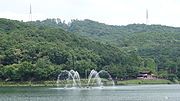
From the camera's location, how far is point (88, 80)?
136 metres

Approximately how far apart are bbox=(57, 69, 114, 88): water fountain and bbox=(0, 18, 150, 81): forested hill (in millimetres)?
1954

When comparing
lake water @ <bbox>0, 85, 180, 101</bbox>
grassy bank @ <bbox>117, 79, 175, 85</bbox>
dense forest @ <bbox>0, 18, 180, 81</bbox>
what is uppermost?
dense forest @ <bbox>0, 18, 180, 81</bbox>

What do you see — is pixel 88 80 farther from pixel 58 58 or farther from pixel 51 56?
pixel 51 56

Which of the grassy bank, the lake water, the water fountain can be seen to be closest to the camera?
the lake water

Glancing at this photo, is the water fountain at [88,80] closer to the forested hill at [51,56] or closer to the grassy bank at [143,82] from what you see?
the forested hill at [51,56]

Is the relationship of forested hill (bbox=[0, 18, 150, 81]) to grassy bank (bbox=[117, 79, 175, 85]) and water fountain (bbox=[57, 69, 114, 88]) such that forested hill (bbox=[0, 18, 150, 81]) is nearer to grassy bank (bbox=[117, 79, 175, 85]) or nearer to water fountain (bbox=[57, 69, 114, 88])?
water fountain (bbox=[57, 69, 114, 88])

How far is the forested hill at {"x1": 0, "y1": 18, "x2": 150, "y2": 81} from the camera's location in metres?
136

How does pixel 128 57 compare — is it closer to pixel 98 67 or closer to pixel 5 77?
pixel 98 67

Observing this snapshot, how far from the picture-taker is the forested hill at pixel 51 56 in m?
136

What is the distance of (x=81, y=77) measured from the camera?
143750mm

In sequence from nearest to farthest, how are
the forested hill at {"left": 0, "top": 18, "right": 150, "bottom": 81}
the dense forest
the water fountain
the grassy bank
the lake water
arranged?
the lake water, the water fountain, the forested hill at {"left": 0, "top": 18, "right": 150, "bottom": 81}, the dense forest, the grassy bank

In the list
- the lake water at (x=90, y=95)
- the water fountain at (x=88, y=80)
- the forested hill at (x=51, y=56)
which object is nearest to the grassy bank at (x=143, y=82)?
the forested hill at (x=51, y=56)

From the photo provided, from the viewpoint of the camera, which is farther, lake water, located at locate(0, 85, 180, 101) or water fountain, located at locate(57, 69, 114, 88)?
water fountain, located at locate(57, 69, 114, 88)

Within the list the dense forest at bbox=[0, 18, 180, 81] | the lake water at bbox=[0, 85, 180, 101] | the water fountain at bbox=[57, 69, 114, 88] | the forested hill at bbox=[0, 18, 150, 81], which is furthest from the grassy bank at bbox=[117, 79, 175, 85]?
the lake water at bbox=[0, 85, 180, 101]
